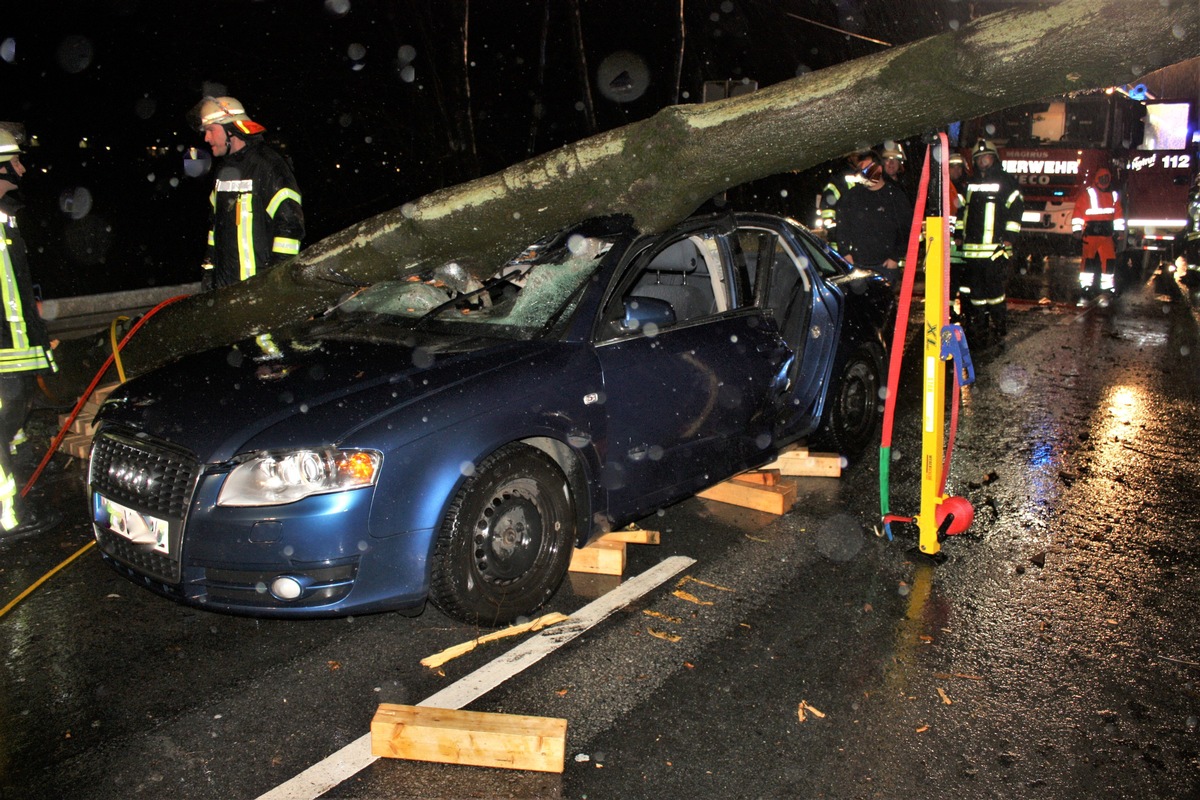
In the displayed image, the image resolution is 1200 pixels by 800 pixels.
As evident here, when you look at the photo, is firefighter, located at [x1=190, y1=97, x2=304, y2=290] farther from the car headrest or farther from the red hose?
the car headrest

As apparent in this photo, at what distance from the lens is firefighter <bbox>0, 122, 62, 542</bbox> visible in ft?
16.5

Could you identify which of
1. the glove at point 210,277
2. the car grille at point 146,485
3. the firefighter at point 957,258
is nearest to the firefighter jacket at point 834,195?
the firefighter at point 957,258

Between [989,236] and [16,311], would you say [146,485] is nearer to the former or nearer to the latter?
[16,311]

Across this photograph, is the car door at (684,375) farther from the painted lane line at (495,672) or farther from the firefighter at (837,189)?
the firefighter at (837,189)

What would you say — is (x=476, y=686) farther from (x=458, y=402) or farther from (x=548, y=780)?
(x=458, y=402)

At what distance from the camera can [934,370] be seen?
4.52 meters

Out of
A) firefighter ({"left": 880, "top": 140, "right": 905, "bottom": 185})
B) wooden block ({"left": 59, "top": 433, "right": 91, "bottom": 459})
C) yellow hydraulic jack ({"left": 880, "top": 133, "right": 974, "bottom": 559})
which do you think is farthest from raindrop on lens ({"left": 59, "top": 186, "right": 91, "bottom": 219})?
yellow hydraulic jack ({"left": 880, "top": 133, "right": 974, "bottom": 559})

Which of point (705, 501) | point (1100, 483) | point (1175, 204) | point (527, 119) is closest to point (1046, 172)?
point (1175, 204)

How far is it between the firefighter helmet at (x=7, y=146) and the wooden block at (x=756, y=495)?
4151 mm

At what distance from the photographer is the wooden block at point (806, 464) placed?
584 cm

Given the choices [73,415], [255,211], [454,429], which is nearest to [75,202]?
[255,211]

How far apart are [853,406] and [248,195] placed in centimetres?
425

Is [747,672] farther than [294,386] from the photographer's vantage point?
No

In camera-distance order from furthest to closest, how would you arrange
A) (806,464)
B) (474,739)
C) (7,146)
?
1. (806,464)
2. (7,146)
3. (474,739)
